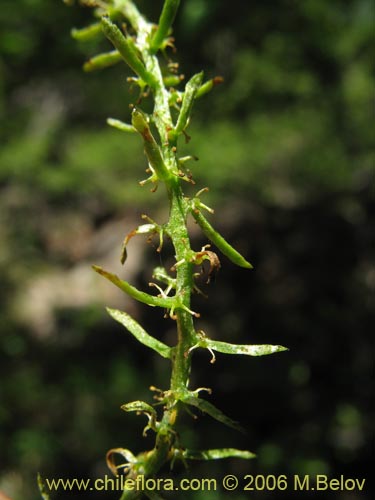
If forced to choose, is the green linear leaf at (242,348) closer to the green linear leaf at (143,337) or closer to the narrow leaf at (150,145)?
the green linear leaf at (143,337)

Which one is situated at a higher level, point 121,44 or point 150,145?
point 121,44

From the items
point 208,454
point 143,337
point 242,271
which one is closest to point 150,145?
point 143,337

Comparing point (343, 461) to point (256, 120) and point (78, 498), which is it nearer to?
point (78, 498)

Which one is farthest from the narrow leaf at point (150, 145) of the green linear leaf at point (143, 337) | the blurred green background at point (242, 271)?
the blurred green background at point (242, 271)

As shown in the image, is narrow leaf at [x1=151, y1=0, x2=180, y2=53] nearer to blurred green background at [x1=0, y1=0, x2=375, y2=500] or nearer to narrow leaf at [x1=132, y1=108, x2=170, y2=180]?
narrow leaf at [x1=132, y1=108, x2=170, y2=180]

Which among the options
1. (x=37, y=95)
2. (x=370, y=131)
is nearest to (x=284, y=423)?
(x=370, y=131)

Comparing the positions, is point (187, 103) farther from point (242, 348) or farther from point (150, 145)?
point (242, 348)
